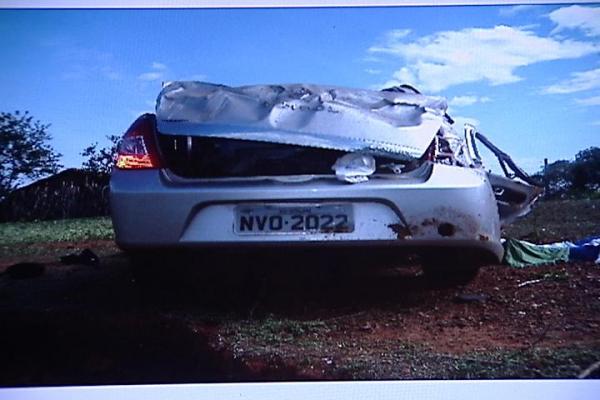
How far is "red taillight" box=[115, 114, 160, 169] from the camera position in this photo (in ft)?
7.36

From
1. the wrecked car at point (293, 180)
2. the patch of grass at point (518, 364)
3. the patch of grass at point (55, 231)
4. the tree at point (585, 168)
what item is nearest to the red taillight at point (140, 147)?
the wrecked car at point (293, 180)

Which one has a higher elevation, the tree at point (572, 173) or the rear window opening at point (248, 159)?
the rear window opening at point (248, 159)

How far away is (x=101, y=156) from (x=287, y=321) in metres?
0.62

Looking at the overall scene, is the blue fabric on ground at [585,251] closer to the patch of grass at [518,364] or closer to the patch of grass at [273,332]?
the patch of grass at [518,364]

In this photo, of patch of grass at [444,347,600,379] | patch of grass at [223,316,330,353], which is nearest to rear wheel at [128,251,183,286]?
patch of grass at [223,316,330,353]

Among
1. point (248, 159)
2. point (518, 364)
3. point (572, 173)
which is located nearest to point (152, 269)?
point (248, 159)

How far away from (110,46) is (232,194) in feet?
1.65

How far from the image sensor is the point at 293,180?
2.21 metres

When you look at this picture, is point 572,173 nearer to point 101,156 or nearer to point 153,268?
point 153,268

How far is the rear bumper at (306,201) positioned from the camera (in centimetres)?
220

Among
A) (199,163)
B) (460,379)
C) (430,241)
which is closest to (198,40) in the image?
(199,163)

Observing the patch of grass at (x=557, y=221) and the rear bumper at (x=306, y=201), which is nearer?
the rear bumper at (x=306, y=201)

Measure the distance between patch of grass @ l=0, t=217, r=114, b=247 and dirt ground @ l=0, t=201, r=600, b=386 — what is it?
2 cm

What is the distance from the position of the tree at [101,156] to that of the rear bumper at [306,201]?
0.18 ft
